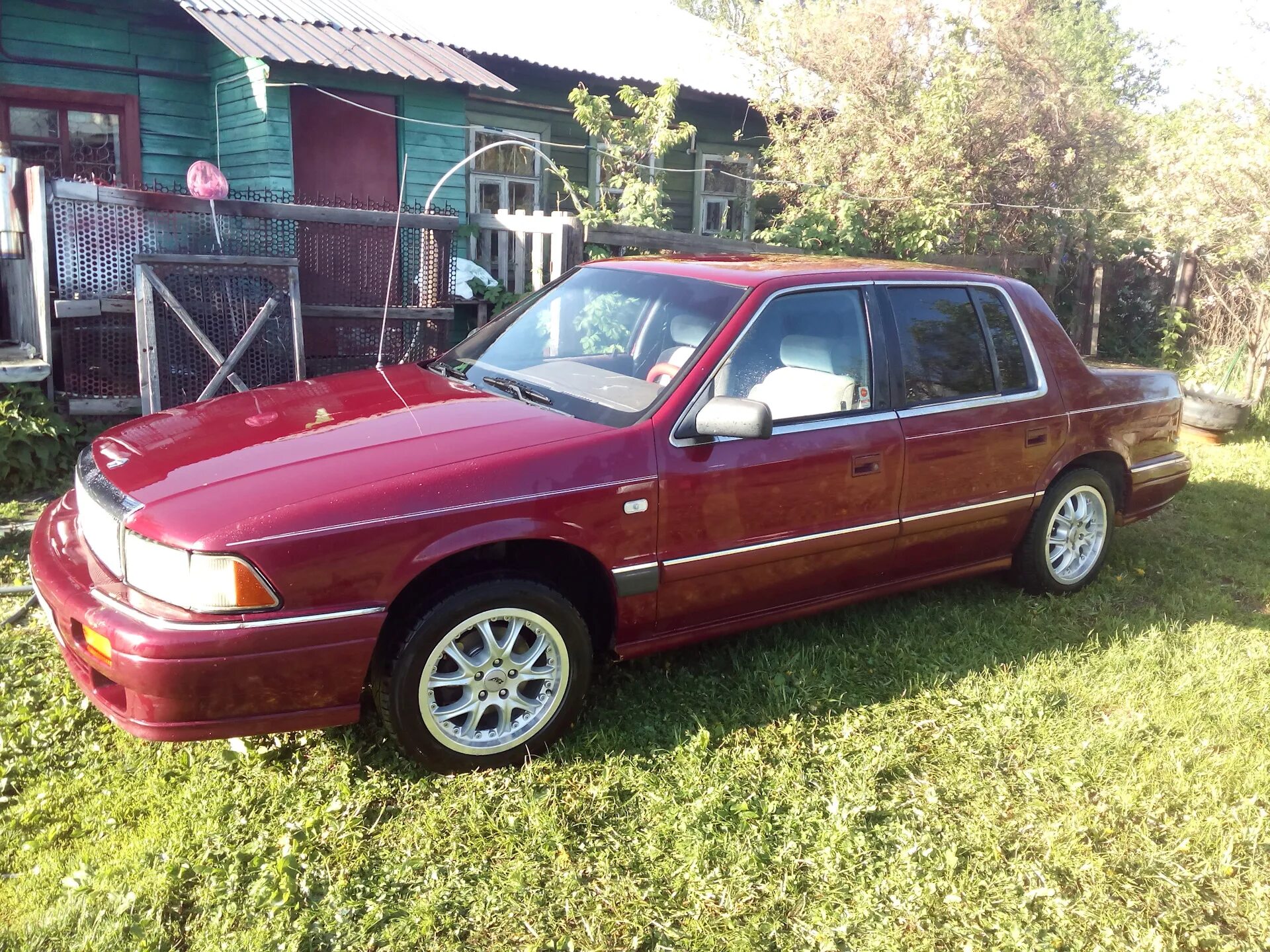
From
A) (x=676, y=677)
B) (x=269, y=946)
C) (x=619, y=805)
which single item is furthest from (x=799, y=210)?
(x=269, y=946)

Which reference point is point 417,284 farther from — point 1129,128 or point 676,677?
point 1129,128

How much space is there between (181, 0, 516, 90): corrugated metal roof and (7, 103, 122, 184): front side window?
5.06 feet

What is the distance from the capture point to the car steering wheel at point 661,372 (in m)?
3.59

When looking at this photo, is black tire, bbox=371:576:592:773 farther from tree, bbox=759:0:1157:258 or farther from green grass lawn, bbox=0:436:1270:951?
tree, bbox=759:0:1157:258

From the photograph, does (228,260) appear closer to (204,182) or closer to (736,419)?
(204,182)

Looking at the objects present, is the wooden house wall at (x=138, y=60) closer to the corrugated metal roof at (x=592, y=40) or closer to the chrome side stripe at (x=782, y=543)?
the corrugated metal roof at (x=592, y=40)

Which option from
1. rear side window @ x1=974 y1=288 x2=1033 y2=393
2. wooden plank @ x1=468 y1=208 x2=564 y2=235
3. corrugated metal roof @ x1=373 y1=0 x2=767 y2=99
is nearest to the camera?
rear side window @ x1=974 y1=288 x2=1033 y2=393

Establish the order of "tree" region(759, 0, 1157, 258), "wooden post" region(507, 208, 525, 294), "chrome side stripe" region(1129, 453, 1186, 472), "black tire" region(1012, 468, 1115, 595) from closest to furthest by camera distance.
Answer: "black tire" region(1012, 468, 1115, 595) → "chrome side stripe" region(1129, 453, 1186, 472) → "wooden post" region(507, 208, 525, 294) → "tree" region(759, 0, 1157, 258)

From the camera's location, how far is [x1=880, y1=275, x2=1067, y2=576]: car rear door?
408cm

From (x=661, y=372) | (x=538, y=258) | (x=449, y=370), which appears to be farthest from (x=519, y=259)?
(x=661, y=372)

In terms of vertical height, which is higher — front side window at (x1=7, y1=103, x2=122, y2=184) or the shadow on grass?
front side window at (x1=7, y1=103, x2=122, y2=184)

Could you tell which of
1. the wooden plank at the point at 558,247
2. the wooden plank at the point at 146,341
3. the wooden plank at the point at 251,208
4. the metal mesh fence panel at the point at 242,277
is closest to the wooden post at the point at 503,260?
the metal mesh fence panel at the point at 242,277

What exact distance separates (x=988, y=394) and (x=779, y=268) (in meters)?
1.15

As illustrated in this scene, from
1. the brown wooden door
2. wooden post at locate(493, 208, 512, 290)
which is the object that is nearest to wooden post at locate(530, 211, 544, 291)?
wooden post at locate(493, 208, 512, 290)
